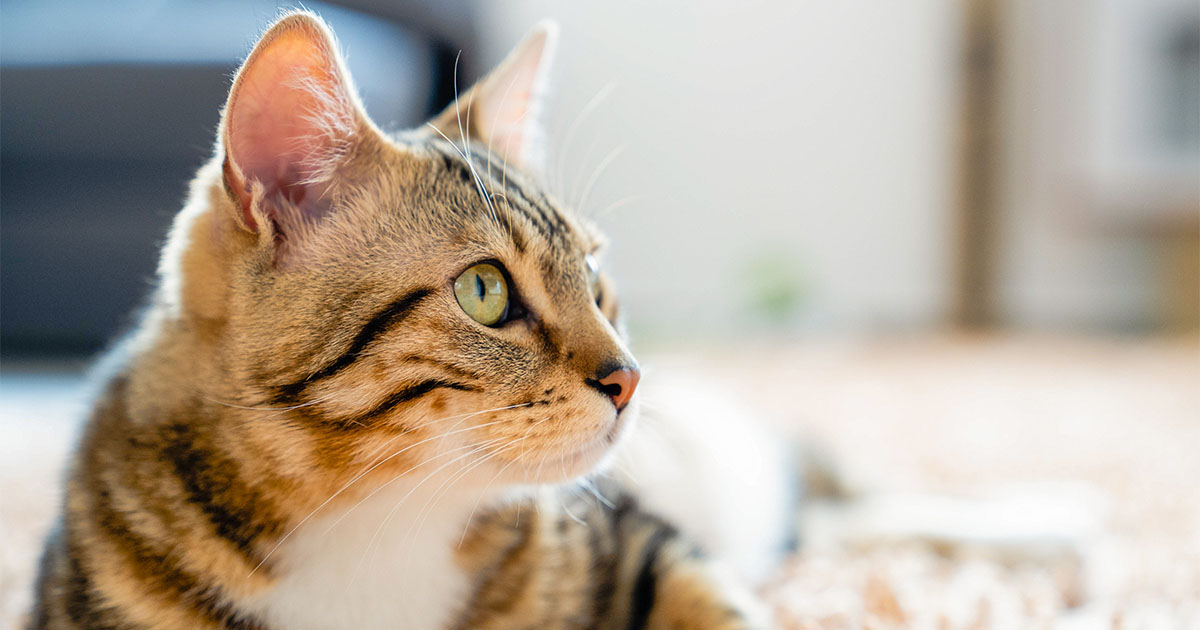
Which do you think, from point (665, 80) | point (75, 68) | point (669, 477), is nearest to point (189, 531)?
point (669, 477)

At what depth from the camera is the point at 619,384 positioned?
738 millimetres

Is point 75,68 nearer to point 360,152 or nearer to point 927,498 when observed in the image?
point 360,152

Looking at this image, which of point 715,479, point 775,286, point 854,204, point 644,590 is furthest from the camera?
point 854,204

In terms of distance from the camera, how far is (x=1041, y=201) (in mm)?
3764

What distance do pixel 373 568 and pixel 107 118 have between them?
5.00 feet

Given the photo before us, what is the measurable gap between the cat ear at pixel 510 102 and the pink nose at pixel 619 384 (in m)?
0.34

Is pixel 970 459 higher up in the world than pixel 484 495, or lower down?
lower down

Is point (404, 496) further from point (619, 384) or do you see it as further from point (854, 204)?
point (854, 204)

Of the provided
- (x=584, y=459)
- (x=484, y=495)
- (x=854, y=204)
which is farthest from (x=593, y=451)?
(x=854, y=204)

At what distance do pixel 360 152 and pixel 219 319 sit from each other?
7.5 inches

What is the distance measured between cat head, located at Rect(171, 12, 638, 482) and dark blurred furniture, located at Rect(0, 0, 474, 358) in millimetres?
165

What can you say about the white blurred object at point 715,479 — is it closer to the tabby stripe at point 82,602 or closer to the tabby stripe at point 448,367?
the tabby stripe at point 448,367

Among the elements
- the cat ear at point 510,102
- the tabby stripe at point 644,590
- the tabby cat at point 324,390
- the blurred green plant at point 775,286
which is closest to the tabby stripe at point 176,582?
the tabby cat at point 324,390

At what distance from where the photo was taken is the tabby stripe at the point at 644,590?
2.95ft
